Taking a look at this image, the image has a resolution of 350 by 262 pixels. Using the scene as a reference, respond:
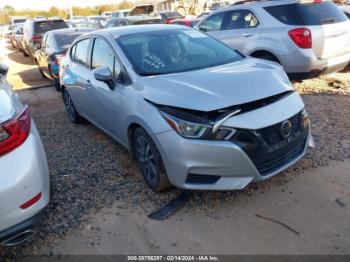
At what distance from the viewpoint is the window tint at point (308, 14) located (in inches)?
248

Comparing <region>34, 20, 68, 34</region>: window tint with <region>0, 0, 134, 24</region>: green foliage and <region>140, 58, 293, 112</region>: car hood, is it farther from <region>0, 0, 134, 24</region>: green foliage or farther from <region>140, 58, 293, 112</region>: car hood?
<region>0, 0, 134, 24</region>: green foliage

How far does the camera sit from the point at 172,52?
13.7 ft

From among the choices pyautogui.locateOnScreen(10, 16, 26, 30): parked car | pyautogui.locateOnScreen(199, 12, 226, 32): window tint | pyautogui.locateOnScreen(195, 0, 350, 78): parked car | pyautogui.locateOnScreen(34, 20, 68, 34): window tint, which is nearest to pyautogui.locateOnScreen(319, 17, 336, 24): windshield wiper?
pyautogui.locateOnScreen(195, 0, 350, 78): parked car

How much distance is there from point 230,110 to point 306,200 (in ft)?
3.90

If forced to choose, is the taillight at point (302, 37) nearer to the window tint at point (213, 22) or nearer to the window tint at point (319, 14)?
the window tint at point (319, 14)

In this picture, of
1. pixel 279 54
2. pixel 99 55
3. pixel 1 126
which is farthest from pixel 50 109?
pixel 1 126

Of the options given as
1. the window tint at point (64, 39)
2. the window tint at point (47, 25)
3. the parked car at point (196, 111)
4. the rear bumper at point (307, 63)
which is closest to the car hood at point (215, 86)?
the parked car at point (196, 111)

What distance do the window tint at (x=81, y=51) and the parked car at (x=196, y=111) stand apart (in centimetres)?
72

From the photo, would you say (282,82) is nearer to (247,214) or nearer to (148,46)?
(247,214)

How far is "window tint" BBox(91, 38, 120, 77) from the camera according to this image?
160 inches

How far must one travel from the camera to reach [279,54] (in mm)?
6469

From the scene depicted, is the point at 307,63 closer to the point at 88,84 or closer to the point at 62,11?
the point at 88,84

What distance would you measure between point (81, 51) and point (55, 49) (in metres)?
4.16

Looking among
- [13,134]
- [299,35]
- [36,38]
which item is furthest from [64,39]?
[13,134]
